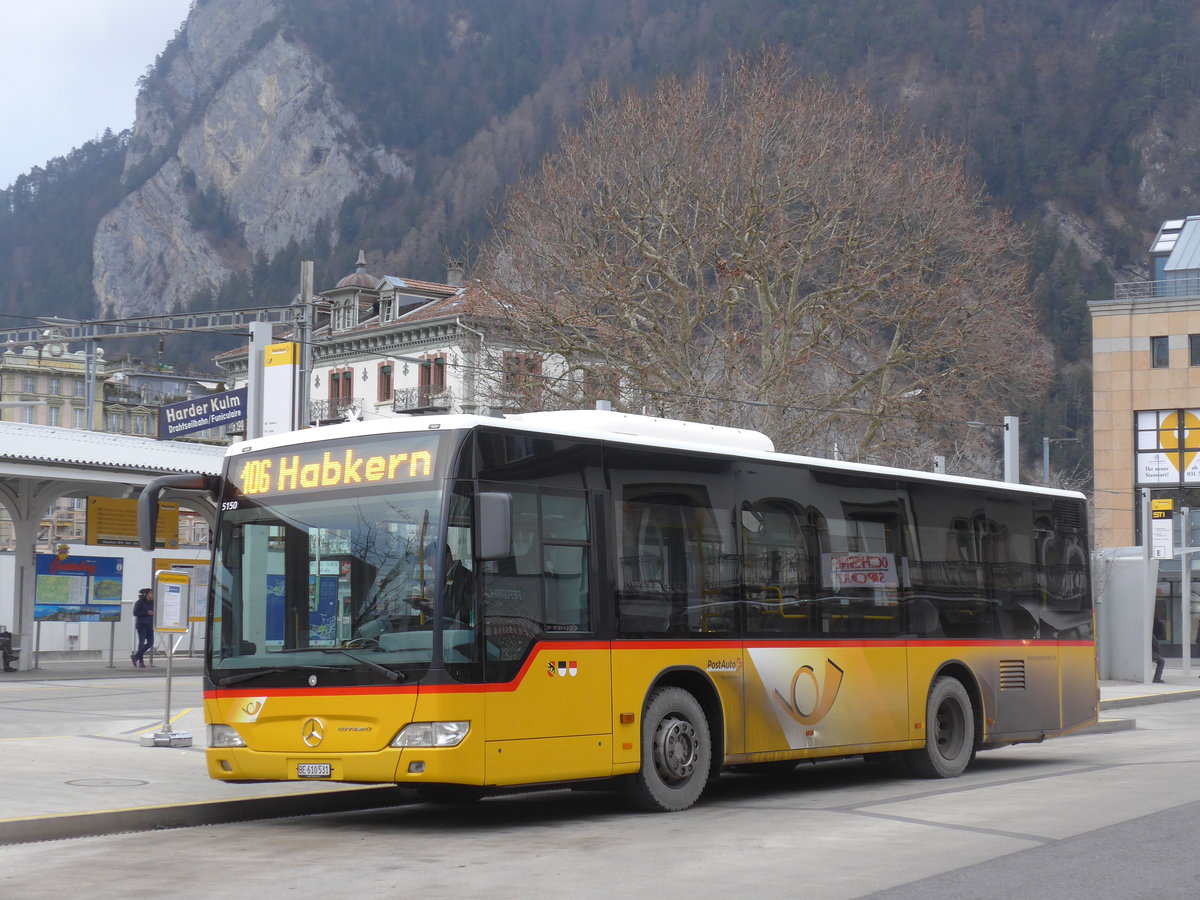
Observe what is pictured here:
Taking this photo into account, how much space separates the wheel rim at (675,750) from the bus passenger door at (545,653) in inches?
26.8

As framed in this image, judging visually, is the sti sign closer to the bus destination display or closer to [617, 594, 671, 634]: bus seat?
the bus destination display

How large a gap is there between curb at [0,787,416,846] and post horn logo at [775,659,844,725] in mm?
3284

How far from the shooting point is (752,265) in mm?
31969

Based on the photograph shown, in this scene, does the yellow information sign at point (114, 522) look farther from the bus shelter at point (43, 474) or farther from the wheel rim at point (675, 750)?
the wheel rim at point (675, 750)

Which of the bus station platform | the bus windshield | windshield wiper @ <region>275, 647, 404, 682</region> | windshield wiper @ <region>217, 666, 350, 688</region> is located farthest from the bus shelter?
windshield wiper @ <region>275, 647, 404, 682</region>

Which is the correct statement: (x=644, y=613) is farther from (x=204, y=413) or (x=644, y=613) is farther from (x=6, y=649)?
(x=6, y=649)

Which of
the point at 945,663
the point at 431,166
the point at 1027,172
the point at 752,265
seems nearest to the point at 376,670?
the point at 945,663

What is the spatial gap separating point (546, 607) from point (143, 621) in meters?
26.5

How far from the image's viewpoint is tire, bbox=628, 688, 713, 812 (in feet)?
38.8

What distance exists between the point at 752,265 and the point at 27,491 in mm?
15801

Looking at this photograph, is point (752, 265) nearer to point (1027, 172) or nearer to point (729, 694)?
point (729, 694)

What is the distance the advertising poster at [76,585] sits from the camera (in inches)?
A: 1404

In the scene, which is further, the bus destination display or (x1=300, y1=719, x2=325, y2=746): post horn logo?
the bus destination display

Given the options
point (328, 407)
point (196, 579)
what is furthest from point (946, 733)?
point (328, 407)
